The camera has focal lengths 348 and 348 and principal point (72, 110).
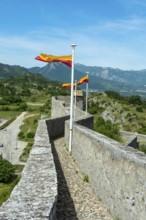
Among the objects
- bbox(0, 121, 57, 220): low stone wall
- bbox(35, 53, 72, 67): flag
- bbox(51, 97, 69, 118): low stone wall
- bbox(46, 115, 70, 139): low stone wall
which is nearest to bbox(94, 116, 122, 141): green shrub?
bbox(51, 97, 69, 118): low stone wall

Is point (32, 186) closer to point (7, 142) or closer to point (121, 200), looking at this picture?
point (121, 200)

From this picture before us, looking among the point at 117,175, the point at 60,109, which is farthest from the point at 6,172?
the point at 117,175

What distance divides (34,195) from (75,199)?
363cm

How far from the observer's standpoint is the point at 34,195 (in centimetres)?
498

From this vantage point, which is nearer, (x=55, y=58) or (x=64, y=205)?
(x=64, y=205)

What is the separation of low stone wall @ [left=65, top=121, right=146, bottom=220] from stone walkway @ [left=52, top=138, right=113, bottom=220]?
0.21 metres

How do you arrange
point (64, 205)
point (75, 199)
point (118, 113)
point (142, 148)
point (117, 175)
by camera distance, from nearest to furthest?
point (117, 175)
point (64, 205)
point (75, 199)
point (142, 148)
point (118, 113)

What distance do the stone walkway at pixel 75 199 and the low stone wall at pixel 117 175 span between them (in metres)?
0.21

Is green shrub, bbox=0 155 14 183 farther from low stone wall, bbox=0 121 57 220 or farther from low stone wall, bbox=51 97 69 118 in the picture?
low stone wall, bbox=0 121 57 220

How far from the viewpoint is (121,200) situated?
283 inches

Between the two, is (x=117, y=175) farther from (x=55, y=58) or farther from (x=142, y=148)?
(x=142, y=148)

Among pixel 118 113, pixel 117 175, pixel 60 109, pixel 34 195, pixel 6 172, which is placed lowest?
pixel 6 172

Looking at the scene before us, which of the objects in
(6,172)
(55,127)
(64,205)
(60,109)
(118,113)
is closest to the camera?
(64,205)

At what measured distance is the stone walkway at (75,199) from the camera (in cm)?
747
